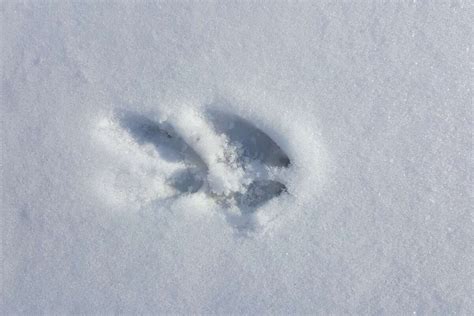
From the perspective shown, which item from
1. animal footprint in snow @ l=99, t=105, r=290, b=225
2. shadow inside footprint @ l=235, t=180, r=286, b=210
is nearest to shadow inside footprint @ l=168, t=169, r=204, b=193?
animal footprint in snow @ l=99, t=105, r=290, b=225

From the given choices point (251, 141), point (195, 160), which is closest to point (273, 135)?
point (251, 141)

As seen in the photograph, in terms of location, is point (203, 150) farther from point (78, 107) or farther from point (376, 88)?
point (376, 88)

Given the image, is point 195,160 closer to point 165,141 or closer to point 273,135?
point 165,141

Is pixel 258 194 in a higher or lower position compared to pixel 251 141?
lower

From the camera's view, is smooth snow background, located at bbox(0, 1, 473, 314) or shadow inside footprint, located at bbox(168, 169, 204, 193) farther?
shadow inside footprint, located at bbox(168, 169, 204, 193)

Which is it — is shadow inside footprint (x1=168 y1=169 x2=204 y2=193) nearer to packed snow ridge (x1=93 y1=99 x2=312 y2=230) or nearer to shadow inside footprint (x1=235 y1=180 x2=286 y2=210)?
packed snow ridge (x1=93 y1=99 x2=312 y2=230)

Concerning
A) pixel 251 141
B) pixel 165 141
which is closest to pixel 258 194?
pixel 251 141

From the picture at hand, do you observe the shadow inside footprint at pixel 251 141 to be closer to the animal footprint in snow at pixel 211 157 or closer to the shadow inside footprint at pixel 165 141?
the animal footprint in snow at pixel 211 157
